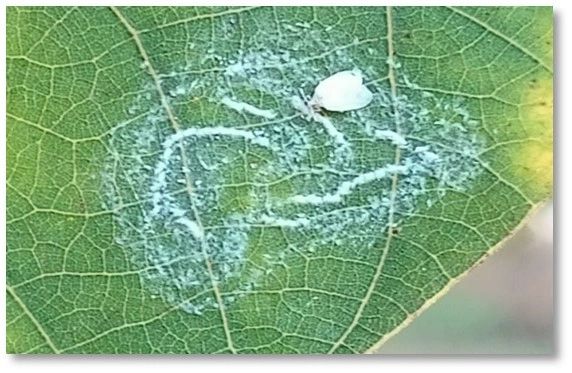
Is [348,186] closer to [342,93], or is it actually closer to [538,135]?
[342,93]

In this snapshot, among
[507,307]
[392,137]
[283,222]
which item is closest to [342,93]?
[392,137]

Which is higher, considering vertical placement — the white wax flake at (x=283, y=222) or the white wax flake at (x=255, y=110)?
the white wax flake at (x=255, y=110)

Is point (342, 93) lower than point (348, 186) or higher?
higher

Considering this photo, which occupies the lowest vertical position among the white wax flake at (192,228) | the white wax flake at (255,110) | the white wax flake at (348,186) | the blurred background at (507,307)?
the blurred background at (507,307)

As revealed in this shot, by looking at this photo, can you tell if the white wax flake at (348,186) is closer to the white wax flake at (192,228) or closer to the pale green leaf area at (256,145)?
the pale green leaf area at (256,145)

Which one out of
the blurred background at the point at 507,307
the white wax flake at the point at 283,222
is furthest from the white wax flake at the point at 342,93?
the blurred background at the point at 507,307

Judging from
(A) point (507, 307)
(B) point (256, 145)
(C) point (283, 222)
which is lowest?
(A) point (507, 307)

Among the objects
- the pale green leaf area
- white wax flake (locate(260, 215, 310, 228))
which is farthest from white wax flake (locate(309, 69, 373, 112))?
white wax flake (locate(260, 215, 310, 228))
